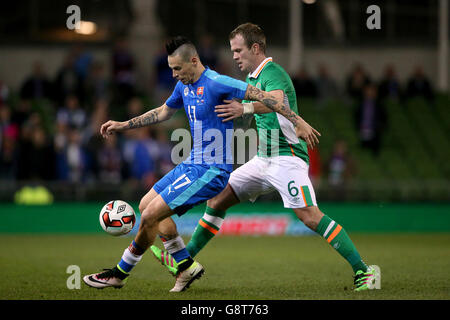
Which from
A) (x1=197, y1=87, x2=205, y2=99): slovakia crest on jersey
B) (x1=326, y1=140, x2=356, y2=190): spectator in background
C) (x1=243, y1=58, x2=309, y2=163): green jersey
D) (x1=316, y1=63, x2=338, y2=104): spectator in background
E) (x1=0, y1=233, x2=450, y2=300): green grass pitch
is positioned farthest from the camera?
(x1=316, y1=63, x2=338, y2=104): spectator in background

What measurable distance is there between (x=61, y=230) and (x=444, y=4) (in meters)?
14.1

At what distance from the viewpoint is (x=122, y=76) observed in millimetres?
17453

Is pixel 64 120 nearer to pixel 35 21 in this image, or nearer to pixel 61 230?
pixel 61 230

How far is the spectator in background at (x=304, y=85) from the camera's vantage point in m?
19.1

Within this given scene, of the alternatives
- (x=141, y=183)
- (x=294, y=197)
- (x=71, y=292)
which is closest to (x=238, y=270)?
(x=294, y=197)

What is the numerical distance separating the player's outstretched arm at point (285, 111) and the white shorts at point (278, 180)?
60cm

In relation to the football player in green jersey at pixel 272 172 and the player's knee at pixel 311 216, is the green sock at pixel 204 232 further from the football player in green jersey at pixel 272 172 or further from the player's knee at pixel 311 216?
the player's knee at pixel 311 216

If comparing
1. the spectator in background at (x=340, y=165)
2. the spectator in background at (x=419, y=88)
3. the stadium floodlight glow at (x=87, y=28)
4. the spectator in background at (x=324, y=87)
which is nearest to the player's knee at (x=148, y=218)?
the spectator in background at (x=340, y=165)

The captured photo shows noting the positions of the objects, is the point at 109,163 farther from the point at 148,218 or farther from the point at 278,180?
the point at 148,218

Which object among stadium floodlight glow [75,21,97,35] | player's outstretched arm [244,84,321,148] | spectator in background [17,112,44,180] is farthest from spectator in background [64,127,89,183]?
player's outstretched arm [244,84,321,148]

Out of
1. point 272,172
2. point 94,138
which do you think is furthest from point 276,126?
point 94,138

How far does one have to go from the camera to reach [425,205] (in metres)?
16.2

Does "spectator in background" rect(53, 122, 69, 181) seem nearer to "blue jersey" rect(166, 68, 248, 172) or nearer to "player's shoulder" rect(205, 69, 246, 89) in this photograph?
"blue jersey" rect(166, 68, 248, 172)

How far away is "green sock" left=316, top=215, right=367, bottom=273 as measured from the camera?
22.8 feet
